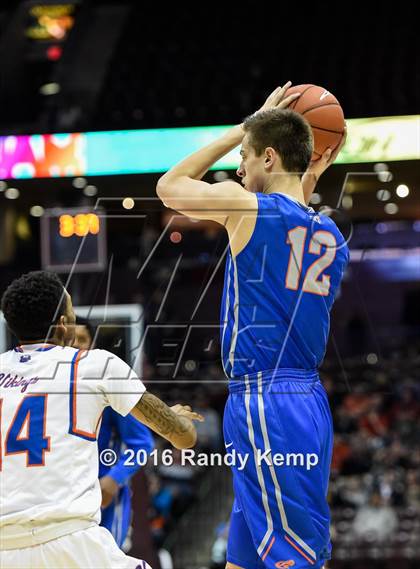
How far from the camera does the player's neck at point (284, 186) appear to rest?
360cm

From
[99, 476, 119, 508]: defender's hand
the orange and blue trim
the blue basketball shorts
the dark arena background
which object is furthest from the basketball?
[99, 476, 119, 508]: defender's hand

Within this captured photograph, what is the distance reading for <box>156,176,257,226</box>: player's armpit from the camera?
3398 millimetres

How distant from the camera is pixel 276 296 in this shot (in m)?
3.52

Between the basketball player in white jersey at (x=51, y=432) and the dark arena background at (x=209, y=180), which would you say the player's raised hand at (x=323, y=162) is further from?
the dark arena background at (x=209, y=180)

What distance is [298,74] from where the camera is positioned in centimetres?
1453

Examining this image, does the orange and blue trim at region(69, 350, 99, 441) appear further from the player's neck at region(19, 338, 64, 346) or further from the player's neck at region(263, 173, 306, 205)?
the player's neck at region(263, 173, 306, 205)

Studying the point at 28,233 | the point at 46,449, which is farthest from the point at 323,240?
the point at 28,233

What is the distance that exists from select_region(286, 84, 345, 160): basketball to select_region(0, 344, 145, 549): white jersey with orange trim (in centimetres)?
125

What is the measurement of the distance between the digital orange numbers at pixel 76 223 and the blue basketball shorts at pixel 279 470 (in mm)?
5056

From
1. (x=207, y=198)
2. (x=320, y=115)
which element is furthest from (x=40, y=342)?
(x=320, y=115)

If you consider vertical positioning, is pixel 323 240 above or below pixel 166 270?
above

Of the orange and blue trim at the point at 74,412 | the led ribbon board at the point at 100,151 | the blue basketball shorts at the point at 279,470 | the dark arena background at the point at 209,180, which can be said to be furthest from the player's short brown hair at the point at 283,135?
the led ribbon board at the point at 100,151

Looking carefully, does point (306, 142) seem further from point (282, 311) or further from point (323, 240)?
point (282, 311)

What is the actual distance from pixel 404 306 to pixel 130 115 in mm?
4888
